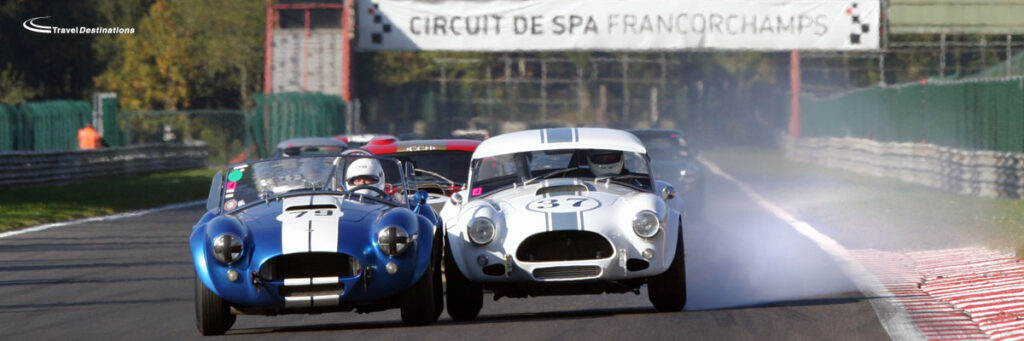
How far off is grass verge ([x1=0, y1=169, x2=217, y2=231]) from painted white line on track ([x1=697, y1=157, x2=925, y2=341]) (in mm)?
9815

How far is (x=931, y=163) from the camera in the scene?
2923 cm

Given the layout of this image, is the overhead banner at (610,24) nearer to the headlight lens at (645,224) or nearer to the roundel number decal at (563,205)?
the roundel number decal at (563,205)

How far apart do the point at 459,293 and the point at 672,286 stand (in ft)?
4.60

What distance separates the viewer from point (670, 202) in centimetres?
1114

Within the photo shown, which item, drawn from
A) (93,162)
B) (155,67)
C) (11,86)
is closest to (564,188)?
(93,162)

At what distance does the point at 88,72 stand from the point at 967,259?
67.4 metres

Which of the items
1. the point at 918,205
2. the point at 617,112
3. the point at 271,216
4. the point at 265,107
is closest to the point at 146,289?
the point at 271,216

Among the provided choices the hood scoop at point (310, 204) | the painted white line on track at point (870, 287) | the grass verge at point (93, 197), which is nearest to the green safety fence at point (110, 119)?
the grass verge at point (93, 197)

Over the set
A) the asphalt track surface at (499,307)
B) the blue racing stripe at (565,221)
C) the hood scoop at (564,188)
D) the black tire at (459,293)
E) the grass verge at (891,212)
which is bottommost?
the grass verge at (891,212)

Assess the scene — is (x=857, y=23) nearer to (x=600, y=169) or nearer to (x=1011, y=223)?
(x=1011, y=223)

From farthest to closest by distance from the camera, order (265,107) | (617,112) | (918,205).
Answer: (617,112), (265,107), (918,205)

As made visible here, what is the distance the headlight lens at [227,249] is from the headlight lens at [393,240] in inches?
32.6

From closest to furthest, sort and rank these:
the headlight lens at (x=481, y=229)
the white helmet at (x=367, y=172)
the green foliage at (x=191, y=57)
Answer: the headlight lens at (x=481, y=229), the white helmet at (x=367, y=172), the green foliage at (x=191, y=57)

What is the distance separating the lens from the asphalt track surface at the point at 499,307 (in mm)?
9609
